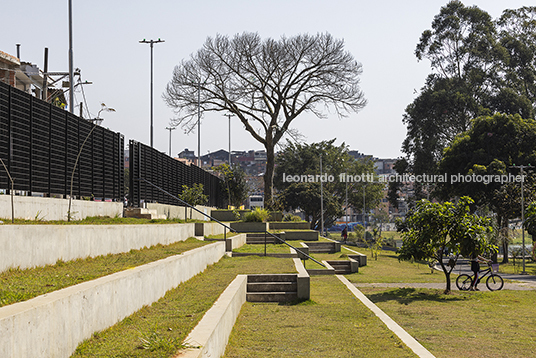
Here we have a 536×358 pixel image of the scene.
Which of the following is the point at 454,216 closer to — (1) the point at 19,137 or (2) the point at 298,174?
(1) the point at 19,137

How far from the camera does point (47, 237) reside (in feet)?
21.5

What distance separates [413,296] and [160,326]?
10840mm

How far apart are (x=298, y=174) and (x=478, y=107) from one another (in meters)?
30.7

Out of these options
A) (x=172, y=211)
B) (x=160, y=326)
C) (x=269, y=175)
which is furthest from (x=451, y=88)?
(x=160, y=326)

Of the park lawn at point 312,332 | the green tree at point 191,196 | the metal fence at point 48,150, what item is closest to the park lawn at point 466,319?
the park lawn at point 312,332

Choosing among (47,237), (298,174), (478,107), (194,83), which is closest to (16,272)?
(47,237)

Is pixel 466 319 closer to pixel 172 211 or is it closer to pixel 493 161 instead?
pixel 172 211

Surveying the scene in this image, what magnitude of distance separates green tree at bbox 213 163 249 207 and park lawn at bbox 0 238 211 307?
129 feet

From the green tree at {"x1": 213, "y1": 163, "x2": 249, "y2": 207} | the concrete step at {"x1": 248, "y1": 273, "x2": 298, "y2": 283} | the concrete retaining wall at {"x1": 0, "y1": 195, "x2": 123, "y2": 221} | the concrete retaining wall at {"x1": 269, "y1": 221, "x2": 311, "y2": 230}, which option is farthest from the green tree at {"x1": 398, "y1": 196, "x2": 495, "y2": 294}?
the green tree at {"x1": 213, "y1": 163, "x2": 249, "y2": 207}

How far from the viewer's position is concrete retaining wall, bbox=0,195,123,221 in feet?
29.0

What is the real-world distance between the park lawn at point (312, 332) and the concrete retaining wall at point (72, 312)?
135 centimetres

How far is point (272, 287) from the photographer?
12.2 meters

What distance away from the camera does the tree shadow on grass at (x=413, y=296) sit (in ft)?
46.9

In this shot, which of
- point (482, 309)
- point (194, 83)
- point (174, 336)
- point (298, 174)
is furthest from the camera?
point (298, 174)
